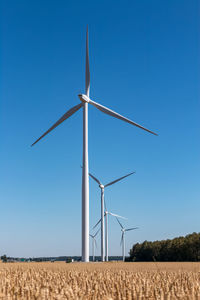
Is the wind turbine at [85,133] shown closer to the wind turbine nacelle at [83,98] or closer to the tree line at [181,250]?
the wind turbine nacelle at [83,98]

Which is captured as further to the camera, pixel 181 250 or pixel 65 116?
pixel 181 250

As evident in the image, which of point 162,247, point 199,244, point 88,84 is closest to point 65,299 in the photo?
point 88,84

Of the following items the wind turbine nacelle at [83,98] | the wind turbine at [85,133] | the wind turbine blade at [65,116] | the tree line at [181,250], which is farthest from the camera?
the tree line at [181,250]

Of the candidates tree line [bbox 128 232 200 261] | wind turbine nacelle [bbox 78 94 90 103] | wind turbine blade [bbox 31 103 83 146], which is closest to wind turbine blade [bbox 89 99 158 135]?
wind turbine nacelle [bbox 78 94 90 103]

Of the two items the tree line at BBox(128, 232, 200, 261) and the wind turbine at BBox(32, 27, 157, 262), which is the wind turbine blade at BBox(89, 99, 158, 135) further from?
the tree line at BBox(128, 232, 200, 261)

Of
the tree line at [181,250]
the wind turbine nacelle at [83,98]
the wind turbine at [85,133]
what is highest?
the wind turbine nacelle at [83,98]

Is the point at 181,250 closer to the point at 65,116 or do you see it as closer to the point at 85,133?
the point at 65,116

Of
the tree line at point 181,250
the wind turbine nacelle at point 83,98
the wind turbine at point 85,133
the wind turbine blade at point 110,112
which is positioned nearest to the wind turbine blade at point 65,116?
the wind turbine at point 85,133

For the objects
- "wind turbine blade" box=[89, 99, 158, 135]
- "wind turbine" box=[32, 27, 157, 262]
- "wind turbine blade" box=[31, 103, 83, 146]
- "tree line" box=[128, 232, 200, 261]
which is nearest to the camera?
"wind turbine" box=[32, 27, 157, 262]

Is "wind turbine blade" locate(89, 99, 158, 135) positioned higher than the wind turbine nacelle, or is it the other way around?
the wind turbine nacelle

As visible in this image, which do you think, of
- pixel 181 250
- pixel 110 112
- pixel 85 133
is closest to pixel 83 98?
pixel 110 112

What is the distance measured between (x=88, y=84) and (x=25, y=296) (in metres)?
40.6

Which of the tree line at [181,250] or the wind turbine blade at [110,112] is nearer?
the wind turbine blade at [110,112]

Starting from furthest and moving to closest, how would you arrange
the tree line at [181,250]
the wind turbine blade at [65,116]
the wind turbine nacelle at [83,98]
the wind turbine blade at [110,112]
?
1. the tree line at [181,250]
2. the wind turbine blade at [65,116]
3. the wind turbine nacelle at [83,98]
4. the wind turbine blade at [110,112]
